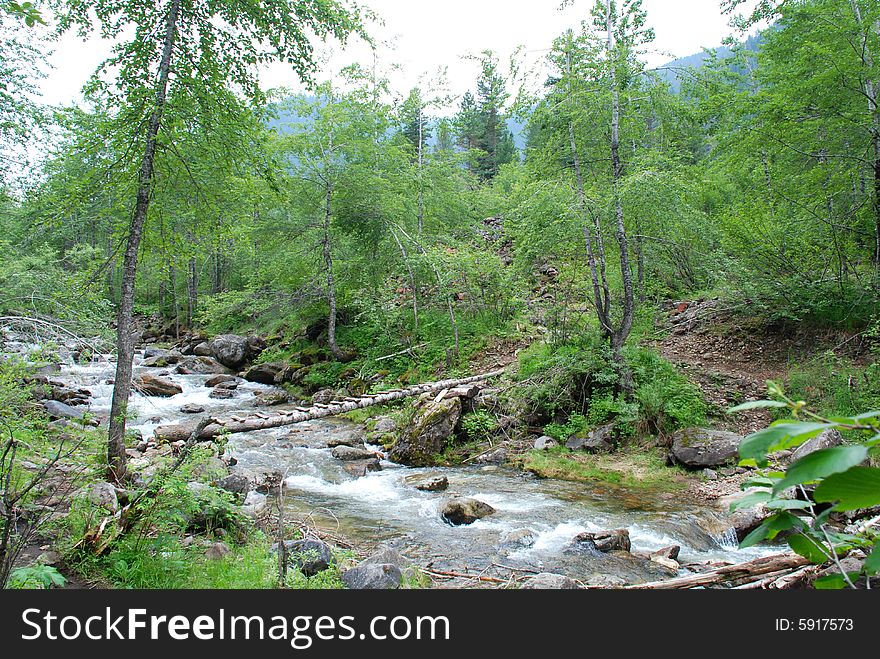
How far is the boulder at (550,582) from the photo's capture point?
15.5 ft

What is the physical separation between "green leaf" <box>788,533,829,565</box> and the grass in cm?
718

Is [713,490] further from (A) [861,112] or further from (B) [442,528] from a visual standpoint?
(A) [861,112]

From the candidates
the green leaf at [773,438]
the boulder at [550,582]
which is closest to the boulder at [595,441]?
the boulder at [550,582]

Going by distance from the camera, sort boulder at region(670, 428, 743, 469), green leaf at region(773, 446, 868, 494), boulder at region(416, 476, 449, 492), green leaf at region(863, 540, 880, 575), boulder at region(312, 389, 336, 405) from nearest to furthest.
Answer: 1. green leaf at region(773, 446, 868, 494)
2. green leaf at region(863, 540, 880, 575)
3. boulder at region(670, 428, 743, 469)
4. boulder at region(416, 476, 449, 492)
5. boulder at region(312, 389, 336, 405)

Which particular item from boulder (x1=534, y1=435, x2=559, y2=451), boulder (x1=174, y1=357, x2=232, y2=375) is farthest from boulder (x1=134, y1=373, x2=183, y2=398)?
boulder (x1=534, y1=435, x2=559, y2=451)

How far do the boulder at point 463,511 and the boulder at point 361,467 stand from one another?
2.47 meters

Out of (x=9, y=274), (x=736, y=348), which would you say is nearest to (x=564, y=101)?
(x=736, y=348)

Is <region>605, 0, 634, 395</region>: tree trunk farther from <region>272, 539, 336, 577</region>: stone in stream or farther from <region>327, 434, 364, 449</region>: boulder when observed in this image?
<region>272, 539, 336, 577</region>: stone in stream

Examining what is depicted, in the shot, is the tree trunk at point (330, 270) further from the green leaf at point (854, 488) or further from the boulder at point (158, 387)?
the green leaf at point (854, 488)

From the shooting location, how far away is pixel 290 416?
31.1 feet

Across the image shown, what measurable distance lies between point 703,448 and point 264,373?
586 inches

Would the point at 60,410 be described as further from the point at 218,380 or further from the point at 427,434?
the point at 427,434

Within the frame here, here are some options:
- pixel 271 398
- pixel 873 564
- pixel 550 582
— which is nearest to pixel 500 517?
pixel 550 582

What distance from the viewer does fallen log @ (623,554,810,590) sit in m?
3.70
